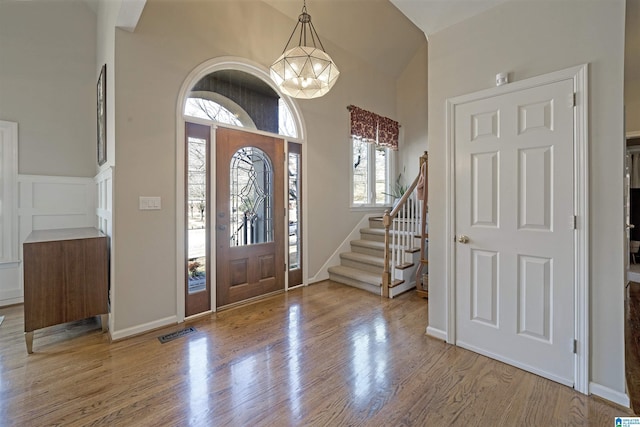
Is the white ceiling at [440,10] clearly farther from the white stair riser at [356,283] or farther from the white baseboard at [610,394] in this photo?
the white stair riser at [356,283]

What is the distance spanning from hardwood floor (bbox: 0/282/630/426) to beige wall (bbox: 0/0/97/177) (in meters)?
1.92

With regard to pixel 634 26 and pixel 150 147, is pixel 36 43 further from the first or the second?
pixel 634 26

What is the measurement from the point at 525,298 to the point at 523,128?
1.19m

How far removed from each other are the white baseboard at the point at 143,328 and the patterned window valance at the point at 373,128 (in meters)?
3.62

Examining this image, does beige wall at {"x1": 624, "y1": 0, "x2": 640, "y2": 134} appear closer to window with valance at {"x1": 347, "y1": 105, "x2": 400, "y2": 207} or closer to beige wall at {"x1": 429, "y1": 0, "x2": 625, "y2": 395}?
beige wall at {"x1": 429, "y1": 0, "x2": 625, "y2": 395}

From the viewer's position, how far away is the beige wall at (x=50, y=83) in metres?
3.22

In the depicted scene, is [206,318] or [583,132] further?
[206,318]

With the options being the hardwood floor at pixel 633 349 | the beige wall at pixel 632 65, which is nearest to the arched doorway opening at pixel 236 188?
the hardwood floor at pixel 633 349

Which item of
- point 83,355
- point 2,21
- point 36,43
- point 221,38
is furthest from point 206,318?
point 2,21

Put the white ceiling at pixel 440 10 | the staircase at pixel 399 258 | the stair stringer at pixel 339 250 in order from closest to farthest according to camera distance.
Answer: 1. the white ceiling at pixel 440 10
2. the staircase at pixel 399 258
3. the stair stringer at pixel 339 250

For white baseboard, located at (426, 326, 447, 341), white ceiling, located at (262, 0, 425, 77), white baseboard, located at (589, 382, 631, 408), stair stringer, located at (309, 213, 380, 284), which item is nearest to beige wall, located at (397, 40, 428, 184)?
white ceiling, located at (262, 0, 425, 77)

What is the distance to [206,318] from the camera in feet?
9.69

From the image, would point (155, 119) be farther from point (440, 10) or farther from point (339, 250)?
point (339, 250)

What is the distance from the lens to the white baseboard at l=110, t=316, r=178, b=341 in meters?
2.49
